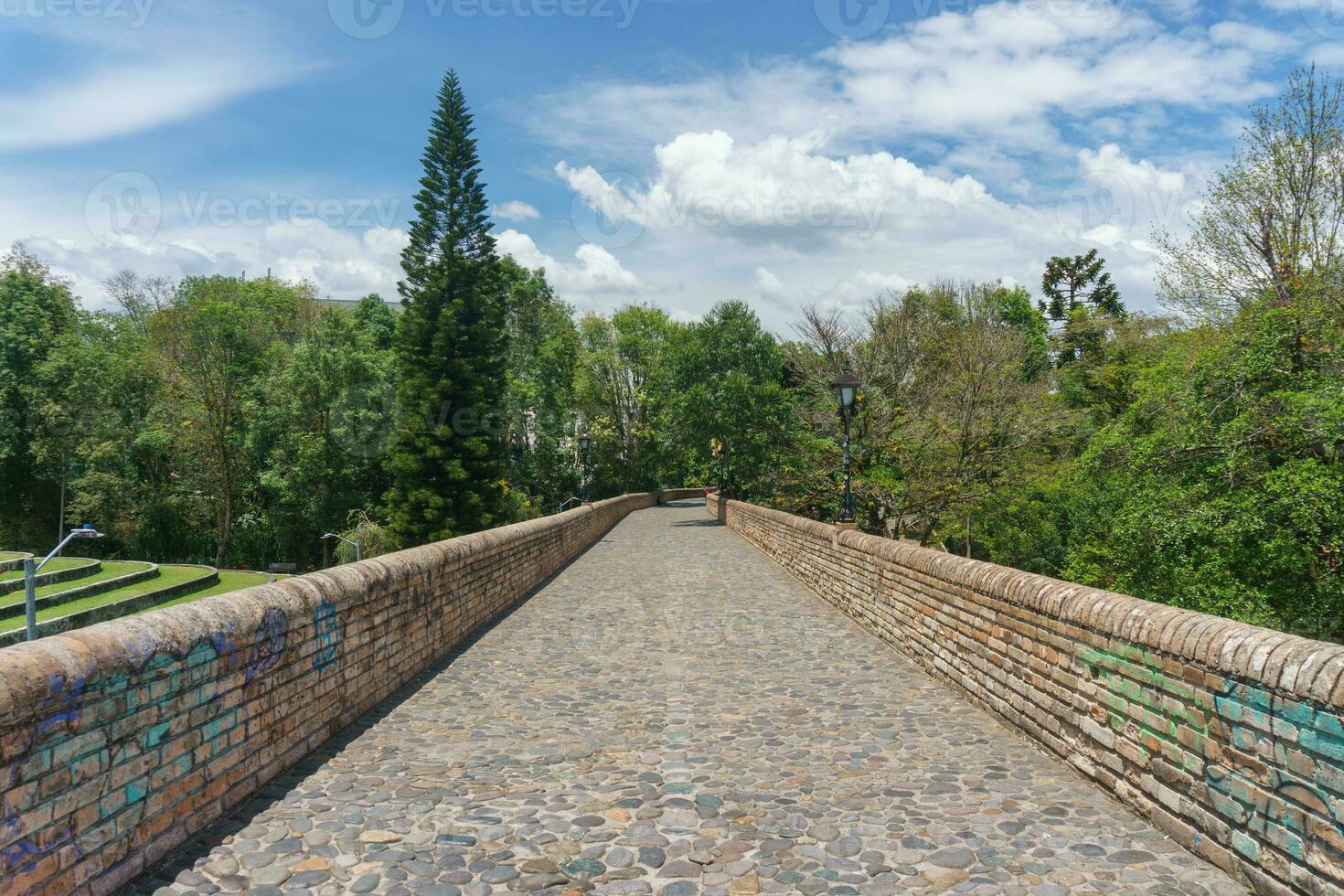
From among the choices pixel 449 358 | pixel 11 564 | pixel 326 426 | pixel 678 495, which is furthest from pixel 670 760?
pixel 678 495

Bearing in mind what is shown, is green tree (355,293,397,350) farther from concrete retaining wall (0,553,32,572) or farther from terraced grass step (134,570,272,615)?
concrete retaining wall (0,553,32,572)

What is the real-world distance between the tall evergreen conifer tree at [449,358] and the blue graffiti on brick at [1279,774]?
31.8m

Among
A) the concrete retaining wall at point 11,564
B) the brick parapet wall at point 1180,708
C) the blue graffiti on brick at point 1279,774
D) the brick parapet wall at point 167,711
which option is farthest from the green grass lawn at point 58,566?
the blue graffiti on brick at point 1279,774

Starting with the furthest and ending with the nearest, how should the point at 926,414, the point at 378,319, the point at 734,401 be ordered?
the point at 378,319 < the point at 734,401 < the point at 926,414

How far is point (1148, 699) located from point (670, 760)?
8.82 ft

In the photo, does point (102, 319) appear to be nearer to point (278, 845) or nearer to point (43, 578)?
point (43, 578)

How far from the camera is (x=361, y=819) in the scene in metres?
4.30

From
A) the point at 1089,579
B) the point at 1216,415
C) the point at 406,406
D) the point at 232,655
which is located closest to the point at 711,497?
the point at 406,406

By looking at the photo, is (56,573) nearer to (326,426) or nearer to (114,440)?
(114,440)

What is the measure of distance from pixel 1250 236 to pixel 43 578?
43590mm

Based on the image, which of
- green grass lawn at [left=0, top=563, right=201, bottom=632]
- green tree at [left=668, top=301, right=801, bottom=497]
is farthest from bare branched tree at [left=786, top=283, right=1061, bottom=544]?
green grass lawn at [left=0, top=563, right=201, bottom=632]

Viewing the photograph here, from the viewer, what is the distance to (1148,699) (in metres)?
4.23

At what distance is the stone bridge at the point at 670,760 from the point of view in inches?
131

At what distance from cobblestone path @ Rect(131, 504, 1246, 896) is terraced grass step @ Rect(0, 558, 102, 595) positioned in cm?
3471
